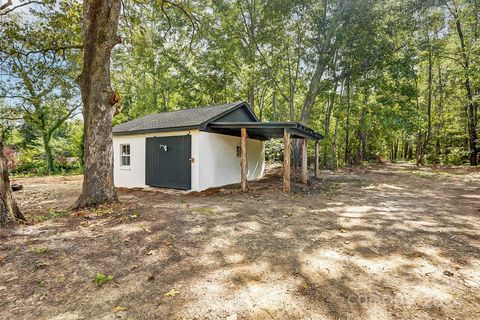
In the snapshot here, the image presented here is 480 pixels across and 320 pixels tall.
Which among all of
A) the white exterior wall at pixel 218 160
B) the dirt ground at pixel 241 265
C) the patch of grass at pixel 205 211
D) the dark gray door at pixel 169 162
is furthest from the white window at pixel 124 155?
the patch of grass at pixel 205 211

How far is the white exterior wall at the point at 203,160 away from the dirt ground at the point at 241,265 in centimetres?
356

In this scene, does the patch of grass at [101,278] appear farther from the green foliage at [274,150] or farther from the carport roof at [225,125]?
the green foliage at [274,150]

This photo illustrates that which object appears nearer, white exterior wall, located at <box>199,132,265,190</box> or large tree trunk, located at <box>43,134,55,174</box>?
white exterior wall, located at <box>199,132,265,190</box>

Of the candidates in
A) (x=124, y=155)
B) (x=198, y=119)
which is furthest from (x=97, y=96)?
(x=124, y=155)

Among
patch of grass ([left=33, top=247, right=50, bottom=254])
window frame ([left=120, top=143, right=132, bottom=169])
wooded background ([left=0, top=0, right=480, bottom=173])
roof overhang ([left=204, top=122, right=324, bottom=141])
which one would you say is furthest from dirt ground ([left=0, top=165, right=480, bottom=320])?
wooded background ([left=0, top=0, right=480, bottom=173])

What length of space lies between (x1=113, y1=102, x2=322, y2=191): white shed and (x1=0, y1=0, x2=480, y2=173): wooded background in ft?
10.4

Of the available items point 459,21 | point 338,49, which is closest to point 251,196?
point 338,49

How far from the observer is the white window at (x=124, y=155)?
36.8 feet

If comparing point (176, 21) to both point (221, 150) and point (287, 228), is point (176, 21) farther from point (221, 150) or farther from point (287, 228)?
point (287, 228)

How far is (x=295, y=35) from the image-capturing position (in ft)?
50.1

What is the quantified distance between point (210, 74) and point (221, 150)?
1108 cm

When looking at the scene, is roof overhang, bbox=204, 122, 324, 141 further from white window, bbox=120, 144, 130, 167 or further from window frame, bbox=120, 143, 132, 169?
white window, bbox=120, 144, 130, 167

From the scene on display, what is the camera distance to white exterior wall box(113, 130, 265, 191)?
29.6ft

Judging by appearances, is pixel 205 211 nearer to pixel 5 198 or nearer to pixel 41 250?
pixel 41 250
